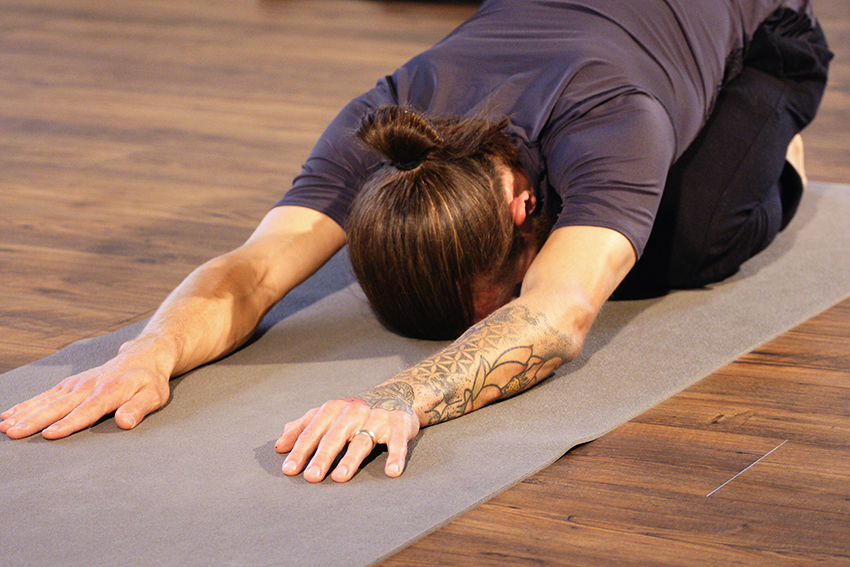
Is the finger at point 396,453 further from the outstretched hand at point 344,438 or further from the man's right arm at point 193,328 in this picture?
the man's right arm at point 193,328

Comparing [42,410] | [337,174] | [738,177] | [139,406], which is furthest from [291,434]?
[738,177]

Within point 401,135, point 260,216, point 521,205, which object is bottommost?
point 260,216

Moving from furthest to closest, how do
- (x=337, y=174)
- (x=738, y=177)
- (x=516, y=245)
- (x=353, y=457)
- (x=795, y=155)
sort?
(x=795, y=155) → (x=738, y=177) → (x=337, y=174) → (x=516, y=245) → (x=353, y=457)

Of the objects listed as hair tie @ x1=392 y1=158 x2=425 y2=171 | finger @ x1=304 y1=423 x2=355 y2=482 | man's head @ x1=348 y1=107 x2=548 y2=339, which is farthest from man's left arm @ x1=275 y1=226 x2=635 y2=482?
hair tie @ x1=392 y1=158 x2=425 y2=171

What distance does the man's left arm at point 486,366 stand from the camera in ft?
4.04

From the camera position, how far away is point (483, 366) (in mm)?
1360

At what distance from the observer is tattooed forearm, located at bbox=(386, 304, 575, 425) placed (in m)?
1.34

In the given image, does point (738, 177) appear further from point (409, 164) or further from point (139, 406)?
point (139, 406)

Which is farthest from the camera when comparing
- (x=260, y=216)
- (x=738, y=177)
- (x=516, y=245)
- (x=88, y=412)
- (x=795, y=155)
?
(x=260, y=216)

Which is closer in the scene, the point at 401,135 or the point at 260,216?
the point at 401,135

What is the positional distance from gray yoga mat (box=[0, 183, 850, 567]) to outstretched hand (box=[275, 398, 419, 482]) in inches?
1.0

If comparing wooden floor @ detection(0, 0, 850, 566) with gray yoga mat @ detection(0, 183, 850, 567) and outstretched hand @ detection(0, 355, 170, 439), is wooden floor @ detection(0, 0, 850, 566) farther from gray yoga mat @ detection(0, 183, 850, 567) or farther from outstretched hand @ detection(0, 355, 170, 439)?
outstretched hand @ detection(0, 355, 170, 439)

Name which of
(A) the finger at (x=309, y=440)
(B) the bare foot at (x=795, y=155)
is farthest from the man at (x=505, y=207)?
(B) the bare foot at (x=795, y=155)

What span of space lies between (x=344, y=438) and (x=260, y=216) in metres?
1.24
